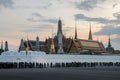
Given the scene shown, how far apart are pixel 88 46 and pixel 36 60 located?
62589mm

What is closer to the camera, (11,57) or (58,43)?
(11,57)

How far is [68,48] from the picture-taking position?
144 m

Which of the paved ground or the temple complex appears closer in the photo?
the paved ground

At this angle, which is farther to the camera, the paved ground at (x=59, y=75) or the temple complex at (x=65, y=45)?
the temple complex at (x=65, y=45)

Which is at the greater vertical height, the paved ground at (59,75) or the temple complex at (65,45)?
the temple complex at (65,45)

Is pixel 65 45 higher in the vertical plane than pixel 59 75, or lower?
higher

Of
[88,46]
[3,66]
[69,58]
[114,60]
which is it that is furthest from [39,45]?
[3,66]

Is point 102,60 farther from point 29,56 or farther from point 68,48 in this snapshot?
point 68,48

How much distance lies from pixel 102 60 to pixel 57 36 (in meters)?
48.6

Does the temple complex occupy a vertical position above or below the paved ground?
above

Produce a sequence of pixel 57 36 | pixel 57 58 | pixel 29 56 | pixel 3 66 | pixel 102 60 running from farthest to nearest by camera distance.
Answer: pixel 57 36
pixel 102 60
pixel 57 58
pixel 29 56
pixel 3 66

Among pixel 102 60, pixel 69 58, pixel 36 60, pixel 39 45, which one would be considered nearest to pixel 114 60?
pixel 102 60

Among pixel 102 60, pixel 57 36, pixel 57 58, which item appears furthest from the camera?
pixel 57 36

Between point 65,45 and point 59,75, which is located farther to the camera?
point 65,45
